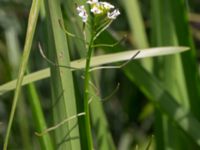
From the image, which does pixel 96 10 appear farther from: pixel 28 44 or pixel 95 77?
pixel 95 77

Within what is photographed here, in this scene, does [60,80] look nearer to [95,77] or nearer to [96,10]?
[96,10]

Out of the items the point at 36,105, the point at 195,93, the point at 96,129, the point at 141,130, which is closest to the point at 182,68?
the point at 195,93

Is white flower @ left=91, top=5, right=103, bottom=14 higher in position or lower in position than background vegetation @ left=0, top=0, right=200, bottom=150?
higher

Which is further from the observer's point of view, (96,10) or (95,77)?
(95,77)

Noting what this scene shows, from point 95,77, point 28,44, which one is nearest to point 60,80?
point 28,44

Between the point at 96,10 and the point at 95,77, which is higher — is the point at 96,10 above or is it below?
above

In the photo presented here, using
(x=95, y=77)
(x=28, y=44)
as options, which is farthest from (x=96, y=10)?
(x=95, y=77)

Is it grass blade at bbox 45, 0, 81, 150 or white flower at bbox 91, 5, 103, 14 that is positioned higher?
white flower at bbox 91, 5, 103, 14

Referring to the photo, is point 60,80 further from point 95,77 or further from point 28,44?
point 95,77

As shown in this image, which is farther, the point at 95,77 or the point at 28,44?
the point at 95,77

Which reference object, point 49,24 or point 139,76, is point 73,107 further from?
point 139,76

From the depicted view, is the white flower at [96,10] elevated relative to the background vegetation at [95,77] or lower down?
elevated

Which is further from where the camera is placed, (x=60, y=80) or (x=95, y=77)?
(x=95, y=77)
